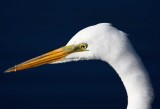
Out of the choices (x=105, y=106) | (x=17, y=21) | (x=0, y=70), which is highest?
(x=17, y=21)

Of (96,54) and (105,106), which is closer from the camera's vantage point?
(96,54)

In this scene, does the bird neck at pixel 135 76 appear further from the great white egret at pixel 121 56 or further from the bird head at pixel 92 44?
the bird head at pixel 92 44

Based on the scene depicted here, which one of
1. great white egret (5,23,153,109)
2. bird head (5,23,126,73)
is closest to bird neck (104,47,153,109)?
great white egret (5,23,153,109)

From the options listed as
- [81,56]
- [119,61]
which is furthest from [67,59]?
[119,61]

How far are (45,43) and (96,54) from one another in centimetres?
261

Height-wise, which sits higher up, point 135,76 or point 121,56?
point 121,56

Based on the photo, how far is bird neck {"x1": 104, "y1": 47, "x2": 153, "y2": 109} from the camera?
626 cm

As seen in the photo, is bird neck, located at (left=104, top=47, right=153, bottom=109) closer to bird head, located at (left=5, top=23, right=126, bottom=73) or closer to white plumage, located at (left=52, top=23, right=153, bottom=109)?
white plumage, located at (left=52, top=23, right=153, bottom=109)

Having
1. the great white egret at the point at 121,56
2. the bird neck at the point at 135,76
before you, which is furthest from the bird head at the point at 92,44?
the bird neck at the point at 135,76

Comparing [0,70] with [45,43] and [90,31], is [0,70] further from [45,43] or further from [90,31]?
[90,31]

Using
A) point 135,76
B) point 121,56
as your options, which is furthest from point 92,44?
point 135,76

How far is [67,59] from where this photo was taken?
22.5 ft

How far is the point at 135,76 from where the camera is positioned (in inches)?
247

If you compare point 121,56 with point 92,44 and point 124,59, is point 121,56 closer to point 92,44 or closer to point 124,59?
point 124,59
